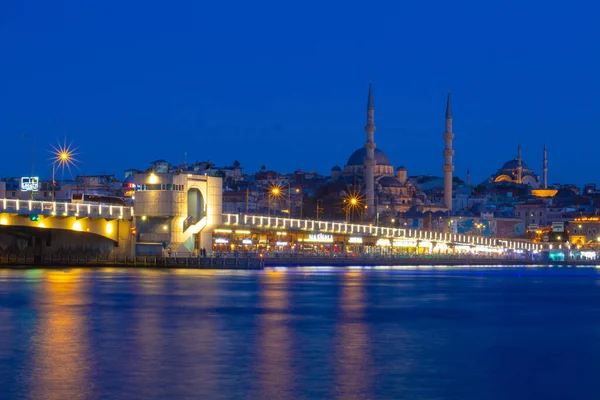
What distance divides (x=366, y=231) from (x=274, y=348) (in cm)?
9583

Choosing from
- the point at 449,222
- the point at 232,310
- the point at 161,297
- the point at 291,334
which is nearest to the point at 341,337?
the point at 291,334

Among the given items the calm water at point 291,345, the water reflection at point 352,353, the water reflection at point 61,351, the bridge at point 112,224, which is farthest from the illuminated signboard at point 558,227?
the water reflection at point 61,351

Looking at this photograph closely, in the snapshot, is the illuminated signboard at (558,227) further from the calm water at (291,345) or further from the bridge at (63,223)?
the calm water at (291,345)

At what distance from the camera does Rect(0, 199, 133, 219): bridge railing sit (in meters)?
83.9

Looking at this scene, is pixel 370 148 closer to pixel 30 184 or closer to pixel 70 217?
pixel 30 184

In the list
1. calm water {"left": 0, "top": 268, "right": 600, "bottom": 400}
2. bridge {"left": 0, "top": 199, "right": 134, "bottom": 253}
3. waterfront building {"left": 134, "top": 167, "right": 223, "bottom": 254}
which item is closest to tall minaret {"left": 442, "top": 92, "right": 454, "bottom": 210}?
waterfront building {"left": 134, "top": 167, "right": 223, "bottom": 254}

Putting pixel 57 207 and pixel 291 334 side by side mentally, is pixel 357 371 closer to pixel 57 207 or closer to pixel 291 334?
pixel 291 334

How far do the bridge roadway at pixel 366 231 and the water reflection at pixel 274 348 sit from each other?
50515mm

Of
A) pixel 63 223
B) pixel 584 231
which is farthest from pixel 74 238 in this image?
pixel 584 231

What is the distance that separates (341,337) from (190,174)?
6036cm

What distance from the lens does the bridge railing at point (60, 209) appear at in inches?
3305

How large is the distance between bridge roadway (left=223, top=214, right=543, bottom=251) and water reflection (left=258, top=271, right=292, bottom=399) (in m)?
50.5

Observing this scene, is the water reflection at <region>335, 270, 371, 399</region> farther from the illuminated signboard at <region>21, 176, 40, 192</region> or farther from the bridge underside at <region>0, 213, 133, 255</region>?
the illuminated signboard at <region>21, 176, 40, 192</region>

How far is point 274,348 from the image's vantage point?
2975 centimetres
